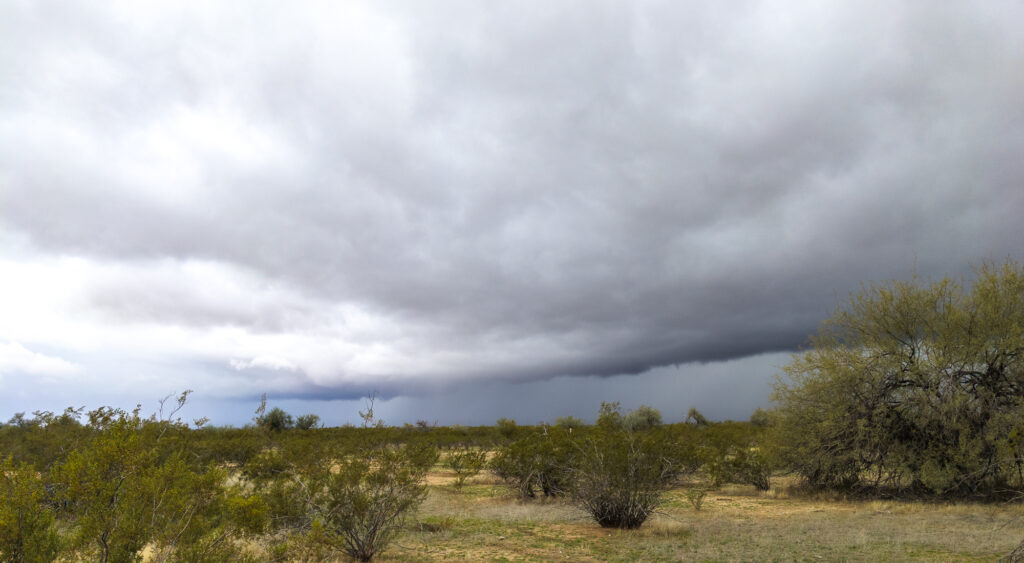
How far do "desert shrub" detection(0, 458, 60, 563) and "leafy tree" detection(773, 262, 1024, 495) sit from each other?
23.7 meters

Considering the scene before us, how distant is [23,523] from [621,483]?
13090mm

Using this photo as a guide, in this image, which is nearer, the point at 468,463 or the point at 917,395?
the point at 917,395

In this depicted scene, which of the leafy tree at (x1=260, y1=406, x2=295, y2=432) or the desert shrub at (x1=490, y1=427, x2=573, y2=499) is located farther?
the leafy tree at (x1=260, y1=406, x2=295, y2=432)

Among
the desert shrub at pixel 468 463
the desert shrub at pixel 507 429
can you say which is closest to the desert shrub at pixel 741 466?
the desert shrub at pixel 468 463

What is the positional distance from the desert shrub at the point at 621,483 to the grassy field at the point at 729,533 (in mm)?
524

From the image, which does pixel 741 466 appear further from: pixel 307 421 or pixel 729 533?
pixel 307 421

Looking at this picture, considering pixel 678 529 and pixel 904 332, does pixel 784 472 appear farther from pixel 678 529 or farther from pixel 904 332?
pixel 678 529

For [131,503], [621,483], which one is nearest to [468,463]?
[621,483]

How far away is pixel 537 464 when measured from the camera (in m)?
21.5

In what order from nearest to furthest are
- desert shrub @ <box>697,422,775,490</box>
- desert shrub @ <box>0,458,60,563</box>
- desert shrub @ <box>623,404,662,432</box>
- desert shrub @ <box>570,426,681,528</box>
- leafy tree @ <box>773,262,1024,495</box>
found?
desert shrub @ <box>0,458,60,563</box> < desert shrub @ <box>570,426,681,528</box> < leafy tree @ <box>773,262,1024,495</box> < desert shrub @ <box>697,422,775,490</box> < desert shrub @ <box>623,404,662,432</box>

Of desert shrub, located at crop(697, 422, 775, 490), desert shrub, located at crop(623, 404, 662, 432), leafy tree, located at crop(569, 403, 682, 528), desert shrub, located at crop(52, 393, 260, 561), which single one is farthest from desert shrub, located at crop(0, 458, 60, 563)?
desert shrub, located at crop(623, 404, 662, 432)

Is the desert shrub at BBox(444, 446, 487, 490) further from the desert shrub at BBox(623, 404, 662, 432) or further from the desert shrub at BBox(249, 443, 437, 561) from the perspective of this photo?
the desert shrub at BBox(623, 404, 662, 432)

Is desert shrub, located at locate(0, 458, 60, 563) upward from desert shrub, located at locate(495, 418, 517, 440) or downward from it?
upward

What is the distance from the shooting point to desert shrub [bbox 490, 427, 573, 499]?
21.2 meters
